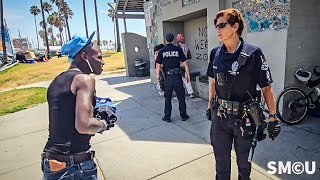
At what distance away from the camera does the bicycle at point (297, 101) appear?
411 centimetres

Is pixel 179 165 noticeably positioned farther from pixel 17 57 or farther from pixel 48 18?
pixel 48 18

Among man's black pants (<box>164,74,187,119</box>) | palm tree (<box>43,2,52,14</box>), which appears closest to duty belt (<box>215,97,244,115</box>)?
man's black pants (<box>164,74,187,119</box>)

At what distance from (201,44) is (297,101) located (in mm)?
3925

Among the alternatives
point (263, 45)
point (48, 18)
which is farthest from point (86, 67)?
point (48, 18)

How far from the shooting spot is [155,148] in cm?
372

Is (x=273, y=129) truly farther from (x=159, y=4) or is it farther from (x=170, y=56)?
(x=159, y=4)

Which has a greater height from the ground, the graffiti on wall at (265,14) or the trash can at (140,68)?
the graffiti on wall at (265,14)

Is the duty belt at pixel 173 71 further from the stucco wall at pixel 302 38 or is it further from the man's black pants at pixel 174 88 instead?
the stucco wall at pixel 302 38

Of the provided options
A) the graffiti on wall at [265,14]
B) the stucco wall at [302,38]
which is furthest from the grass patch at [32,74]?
the stucco wall at [302,38]

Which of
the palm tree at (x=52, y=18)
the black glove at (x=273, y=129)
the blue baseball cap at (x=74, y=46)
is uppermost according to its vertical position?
the palm tree at (x=52, y=18)

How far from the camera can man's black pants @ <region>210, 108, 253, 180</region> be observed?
216 centimetres

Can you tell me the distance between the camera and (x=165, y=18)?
7738mm

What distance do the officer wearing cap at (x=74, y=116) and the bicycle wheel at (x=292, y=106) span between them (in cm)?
363

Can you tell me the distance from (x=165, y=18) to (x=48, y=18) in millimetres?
72421
